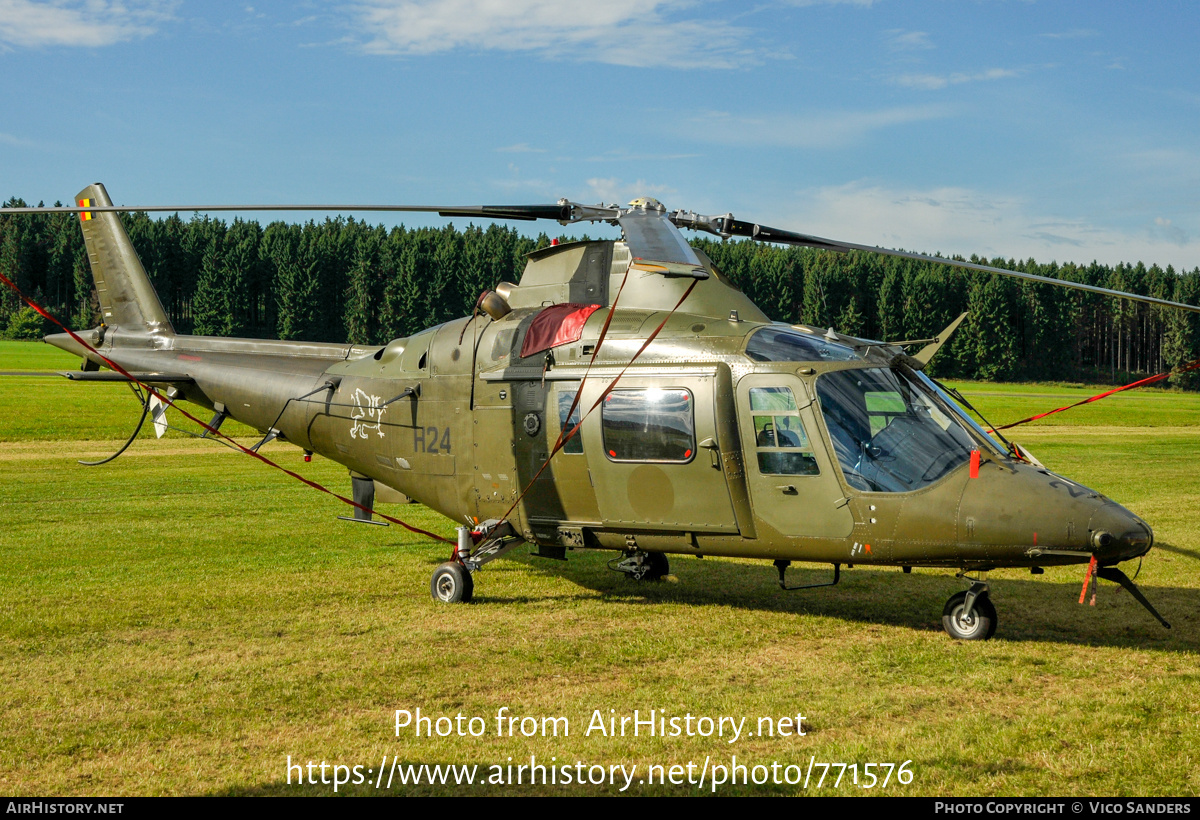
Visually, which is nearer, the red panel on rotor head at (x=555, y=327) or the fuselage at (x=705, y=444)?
the fuselage at (x=705, y=444)

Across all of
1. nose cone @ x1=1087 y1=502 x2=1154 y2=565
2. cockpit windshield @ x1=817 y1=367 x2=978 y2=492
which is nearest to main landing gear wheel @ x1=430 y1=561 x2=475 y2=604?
cockpit windshield @ x1=817 y1=367 x2=978 y2=492

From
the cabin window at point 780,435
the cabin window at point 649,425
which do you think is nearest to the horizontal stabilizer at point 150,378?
the cabin window at point 649,425

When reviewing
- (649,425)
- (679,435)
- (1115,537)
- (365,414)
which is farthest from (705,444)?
(365,414)

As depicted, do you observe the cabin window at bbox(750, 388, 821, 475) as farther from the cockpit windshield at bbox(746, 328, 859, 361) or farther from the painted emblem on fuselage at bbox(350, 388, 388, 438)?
the painted emblem on fuselage at bbox(350, 388, 388, 438)

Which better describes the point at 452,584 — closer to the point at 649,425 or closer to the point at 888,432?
the point at 649,425

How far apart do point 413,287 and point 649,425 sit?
8598cm

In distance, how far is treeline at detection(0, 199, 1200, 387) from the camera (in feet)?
307

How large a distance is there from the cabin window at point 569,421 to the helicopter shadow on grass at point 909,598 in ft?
6.49

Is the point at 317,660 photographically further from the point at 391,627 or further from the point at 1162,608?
the point at 1162,608

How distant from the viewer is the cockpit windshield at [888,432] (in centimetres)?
853

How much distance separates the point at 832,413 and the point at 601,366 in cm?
254

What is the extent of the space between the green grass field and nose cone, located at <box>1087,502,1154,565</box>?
101 cm

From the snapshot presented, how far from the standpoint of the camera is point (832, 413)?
28.7 feet

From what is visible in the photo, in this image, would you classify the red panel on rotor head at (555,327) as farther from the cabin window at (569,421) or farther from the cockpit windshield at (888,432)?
the cockpit windshield at (888,432)
